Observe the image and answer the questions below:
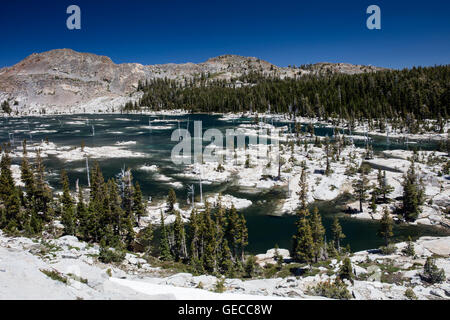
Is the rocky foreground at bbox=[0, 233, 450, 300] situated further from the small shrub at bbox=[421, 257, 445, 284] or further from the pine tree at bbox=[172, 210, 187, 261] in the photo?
the pine tree at bbox=[172, 210, 187, 261]

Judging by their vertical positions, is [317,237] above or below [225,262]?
above

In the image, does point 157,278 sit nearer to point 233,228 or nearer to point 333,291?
point 233,228

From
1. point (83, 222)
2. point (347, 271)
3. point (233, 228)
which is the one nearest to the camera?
point (347, 271)

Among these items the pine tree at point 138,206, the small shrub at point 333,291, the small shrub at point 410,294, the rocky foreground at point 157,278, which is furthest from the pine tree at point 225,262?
the pine tree at point 138,206

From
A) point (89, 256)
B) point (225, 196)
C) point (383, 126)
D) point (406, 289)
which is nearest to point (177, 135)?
point (225, 196)

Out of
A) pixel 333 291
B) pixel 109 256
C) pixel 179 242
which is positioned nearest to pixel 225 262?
pixel 179 242

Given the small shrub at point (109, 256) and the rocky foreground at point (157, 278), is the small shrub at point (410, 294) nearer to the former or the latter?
the rocky foreground at point (157, 278)

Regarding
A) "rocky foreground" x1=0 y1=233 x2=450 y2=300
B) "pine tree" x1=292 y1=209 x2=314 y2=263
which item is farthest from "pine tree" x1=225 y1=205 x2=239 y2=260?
"pine tree" x1=292 y1=209 x2=314 y2=263
